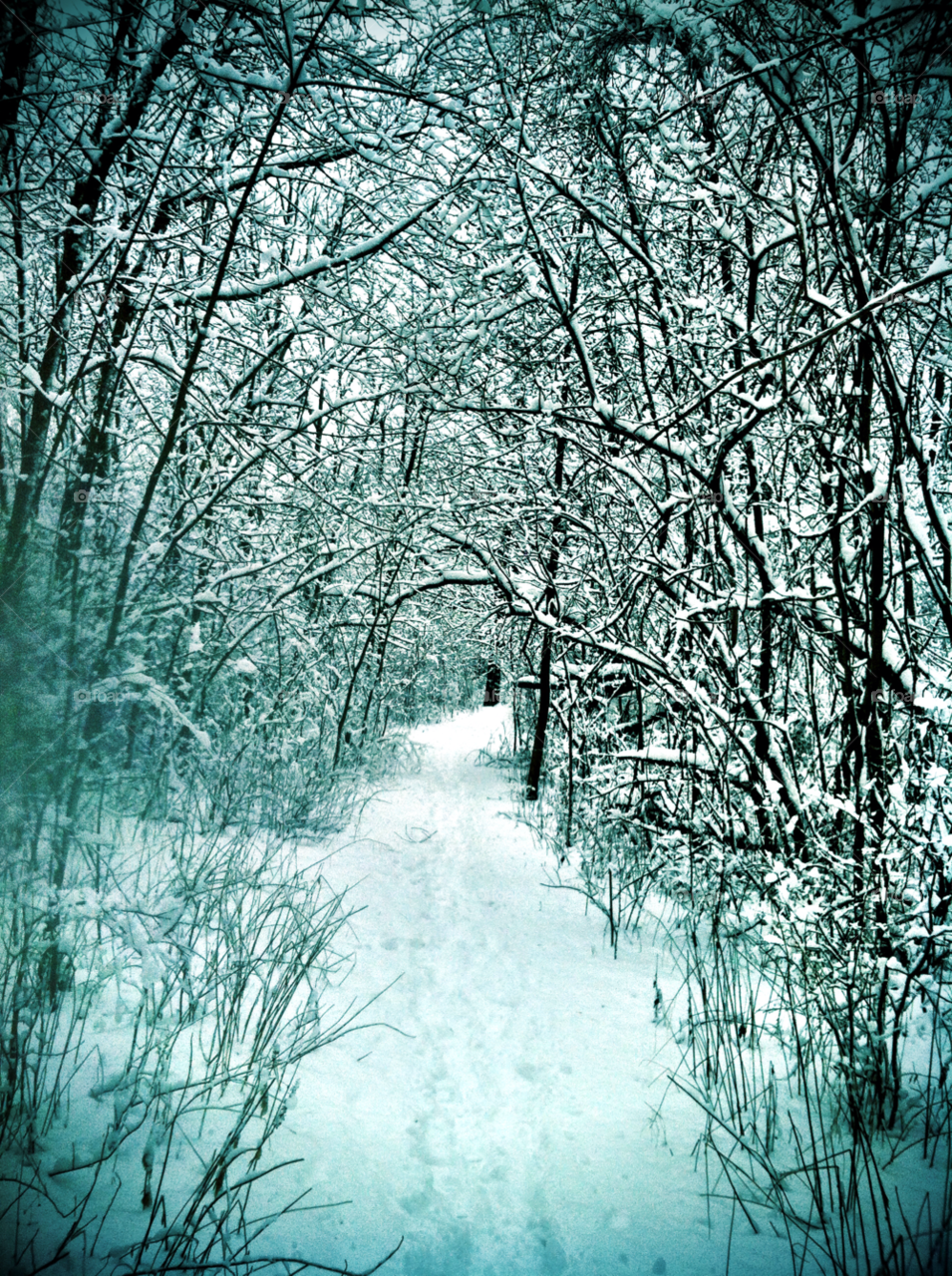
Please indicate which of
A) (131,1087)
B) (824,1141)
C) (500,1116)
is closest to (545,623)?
(500,1116)

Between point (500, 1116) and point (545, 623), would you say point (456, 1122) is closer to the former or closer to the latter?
point (500, 1116)

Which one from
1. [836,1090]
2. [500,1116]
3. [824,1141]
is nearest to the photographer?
[824,1141]

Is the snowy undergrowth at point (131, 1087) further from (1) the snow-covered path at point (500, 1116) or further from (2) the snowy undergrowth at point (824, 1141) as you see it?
(2) the snowy undergrowth at point (824, 1141)

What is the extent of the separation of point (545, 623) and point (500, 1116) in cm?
289

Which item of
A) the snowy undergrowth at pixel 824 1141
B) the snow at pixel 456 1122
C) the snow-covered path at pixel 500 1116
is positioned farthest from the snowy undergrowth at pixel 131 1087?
the snowy undergrowth at pixel 824 1141

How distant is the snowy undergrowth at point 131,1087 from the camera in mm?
1354

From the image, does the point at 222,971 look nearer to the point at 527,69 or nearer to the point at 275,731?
the point at 275,731

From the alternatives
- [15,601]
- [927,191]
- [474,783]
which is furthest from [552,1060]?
[474,783]

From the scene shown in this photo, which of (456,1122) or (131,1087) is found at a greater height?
(131,1087)

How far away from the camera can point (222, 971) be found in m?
2.31

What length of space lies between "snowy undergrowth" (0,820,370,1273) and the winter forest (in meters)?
0.02

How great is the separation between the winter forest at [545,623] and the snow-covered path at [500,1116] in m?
0.02

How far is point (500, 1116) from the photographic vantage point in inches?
81.9

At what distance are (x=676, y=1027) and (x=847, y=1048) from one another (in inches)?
32.5
